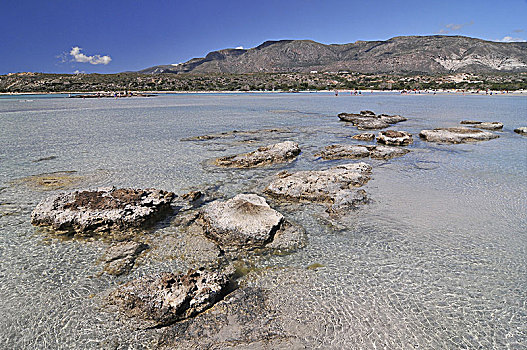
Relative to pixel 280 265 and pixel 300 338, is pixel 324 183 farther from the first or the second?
pixel 300 338

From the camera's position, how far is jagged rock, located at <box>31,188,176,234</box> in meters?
6.73

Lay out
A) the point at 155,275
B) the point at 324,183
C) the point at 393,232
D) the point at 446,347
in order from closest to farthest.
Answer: the point at 446,347 → the point at 155,275 → the point at 393,232 → the point at 324,183

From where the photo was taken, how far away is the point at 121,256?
5727 mm

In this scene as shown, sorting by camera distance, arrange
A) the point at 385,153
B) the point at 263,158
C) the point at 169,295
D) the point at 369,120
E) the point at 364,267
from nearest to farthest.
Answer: the point at 169,295 < the point at 364,267 < the point at 263,158 < the point at 385,153 < the point at 369,120

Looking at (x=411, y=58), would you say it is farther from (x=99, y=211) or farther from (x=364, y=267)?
(x=99, y=211)

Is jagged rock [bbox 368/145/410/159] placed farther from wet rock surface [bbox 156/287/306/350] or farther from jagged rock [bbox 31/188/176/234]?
wet rock surface [bbox 156/287/306/350]

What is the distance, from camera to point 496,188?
9477 mm

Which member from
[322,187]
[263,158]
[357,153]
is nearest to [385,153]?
[357,153]

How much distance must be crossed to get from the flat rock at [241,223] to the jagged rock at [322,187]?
157 centimetres

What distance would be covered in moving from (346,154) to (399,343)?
33.7ft

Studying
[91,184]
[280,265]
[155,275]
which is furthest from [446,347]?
[91,184]

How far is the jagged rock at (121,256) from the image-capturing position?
5379mm

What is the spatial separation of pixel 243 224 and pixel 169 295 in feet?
7.74

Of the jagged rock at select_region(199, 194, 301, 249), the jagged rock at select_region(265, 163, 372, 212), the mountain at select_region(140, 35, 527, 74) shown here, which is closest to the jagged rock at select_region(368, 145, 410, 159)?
the jagged rock at select_region(265, 163, 372, 212)
